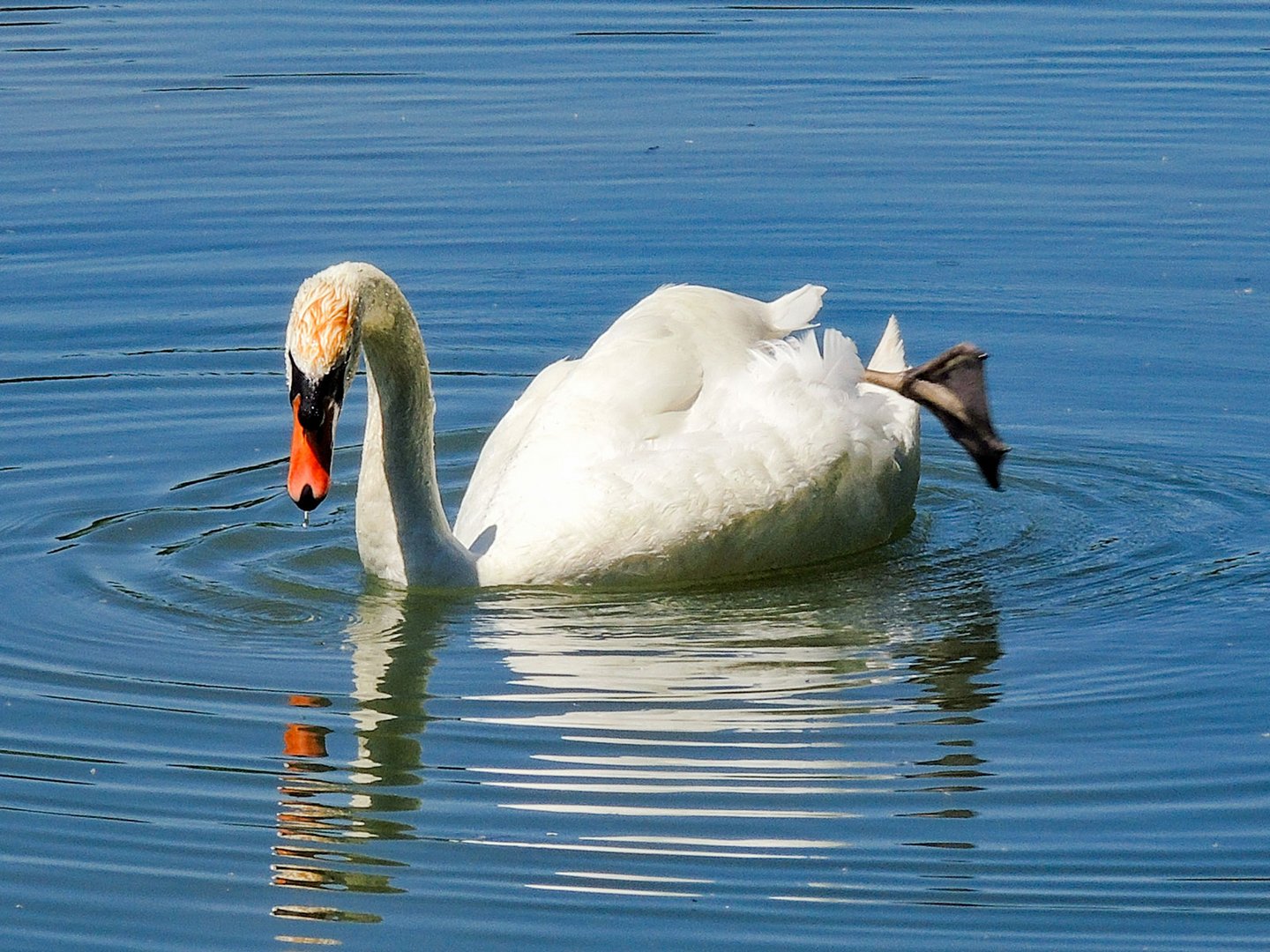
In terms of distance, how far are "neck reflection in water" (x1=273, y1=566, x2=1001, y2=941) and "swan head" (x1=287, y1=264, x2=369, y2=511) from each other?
0.71m

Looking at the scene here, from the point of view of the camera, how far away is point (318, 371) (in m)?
7.86

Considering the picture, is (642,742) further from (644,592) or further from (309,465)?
(644,592)

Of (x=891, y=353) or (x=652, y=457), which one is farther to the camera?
(x=891, y=353)

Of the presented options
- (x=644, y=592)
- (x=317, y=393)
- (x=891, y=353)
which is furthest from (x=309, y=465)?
(x=891, y=353)

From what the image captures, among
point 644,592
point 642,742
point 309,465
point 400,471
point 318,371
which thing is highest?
point 318,371

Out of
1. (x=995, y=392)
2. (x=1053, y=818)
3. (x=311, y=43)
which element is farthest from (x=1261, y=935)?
(x=311, y=43)

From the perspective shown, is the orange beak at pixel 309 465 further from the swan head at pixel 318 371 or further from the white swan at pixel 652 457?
the white swan at pixel 652 457

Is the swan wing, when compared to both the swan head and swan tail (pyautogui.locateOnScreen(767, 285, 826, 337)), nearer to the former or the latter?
swan tail (pyautogui.locateOnScreen(767, 285, 826, 337))

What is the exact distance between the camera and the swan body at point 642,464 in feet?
28.4

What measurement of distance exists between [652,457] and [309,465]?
1491 millimetres

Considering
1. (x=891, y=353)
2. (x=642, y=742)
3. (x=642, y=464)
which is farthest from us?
(x=891, y=353)

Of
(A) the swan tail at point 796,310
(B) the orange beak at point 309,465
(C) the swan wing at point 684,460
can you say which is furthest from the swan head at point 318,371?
(A) the swan tail at point 796,310

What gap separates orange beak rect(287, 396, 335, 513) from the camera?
771 centimetres

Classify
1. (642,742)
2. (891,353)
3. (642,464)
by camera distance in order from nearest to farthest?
(642,742)
(642,464)
(891,353)
